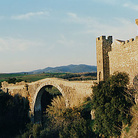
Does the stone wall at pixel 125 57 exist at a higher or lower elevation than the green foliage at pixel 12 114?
higher

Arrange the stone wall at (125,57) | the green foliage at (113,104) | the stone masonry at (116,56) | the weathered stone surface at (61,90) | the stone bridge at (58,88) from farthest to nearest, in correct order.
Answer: the stone bridge at (58,88) → the weathered stone surface at (61,90) → the stone masonry at (116,56) → the stone wall at (125,57) → the green foliage at (113,104)

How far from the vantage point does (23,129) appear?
90.5 ft

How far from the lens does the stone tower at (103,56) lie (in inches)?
658

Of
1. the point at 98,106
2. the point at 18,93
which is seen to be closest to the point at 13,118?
the point at 18,93

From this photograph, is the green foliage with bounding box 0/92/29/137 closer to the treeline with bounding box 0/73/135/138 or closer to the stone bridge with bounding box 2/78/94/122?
the stone bridge with bounding box 2/78/94/122

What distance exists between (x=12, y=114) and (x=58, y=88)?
1112 centimetres

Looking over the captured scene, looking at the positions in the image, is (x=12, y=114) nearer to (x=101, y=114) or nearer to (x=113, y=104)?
(x=101, y=114)

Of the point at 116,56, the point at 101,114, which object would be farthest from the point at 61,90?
the point at 101,114

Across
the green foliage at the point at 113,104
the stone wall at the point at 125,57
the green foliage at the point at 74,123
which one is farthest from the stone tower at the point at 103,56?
the green foliage at the point at 74,123

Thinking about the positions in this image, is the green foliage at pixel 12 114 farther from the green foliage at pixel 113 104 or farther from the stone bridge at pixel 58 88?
the green foliage at pixel 113 104

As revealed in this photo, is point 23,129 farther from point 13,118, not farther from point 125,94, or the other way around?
point 125,94

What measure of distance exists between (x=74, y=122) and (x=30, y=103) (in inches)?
632

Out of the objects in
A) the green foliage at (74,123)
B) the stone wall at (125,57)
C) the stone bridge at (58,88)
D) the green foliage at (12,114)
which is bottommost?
the green foliage at (12,114)

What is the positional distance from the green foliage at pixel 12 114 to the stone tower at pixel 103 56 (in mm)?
16803
